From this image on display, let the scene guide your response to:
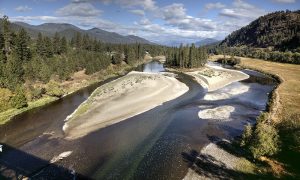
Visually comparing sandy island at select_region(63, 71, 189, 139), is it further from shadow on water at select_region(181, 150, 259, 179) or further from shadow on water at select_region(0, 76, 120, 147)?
shadow on water at select_region(181, 150, 259, 179)

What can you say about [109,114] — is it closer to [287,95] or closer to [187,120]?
[187,120]

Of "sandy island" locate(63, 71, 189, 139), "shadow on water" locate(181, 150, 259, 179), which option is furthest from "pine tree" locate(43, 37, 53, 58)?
"shadow on water" locate(181, 150, 259, 179)

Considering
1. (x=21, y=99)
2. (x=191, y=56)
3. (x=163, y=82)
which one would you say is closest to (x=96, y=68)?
(x=163, y=82)

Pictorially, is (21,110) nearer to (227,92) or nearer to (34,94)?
(34,94)

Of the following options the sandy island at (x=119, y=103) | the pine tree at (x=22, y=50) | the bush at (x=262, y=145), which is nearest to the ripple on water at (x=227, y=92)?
the sandy island at (x=119, y=103)

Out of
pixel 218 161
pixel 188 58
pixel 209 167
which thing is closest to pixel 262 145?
pixel 218 161
